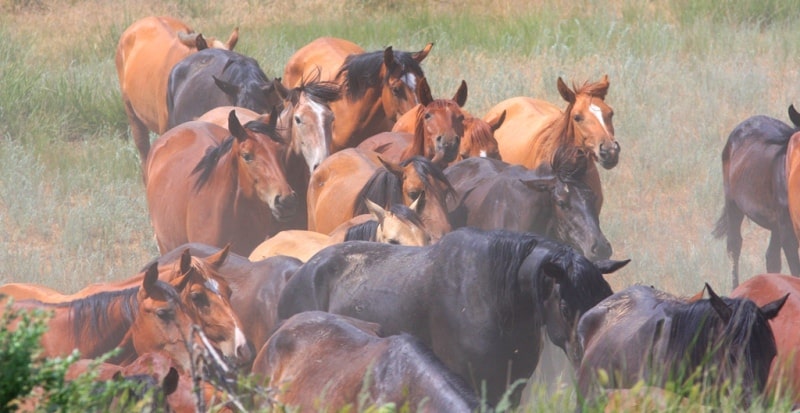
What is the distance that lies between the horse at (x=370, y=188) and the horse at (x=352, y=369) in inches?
80.2

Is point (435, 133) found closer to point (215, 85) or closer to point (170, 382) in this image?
point (215, 85)

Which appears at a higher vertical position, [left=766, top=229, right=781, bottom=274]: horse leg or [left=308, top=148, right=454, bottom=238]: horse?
[left=308, top=148, right=454, bottom=238]: horse

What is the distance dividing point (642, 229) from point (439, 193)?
3869 millimetres

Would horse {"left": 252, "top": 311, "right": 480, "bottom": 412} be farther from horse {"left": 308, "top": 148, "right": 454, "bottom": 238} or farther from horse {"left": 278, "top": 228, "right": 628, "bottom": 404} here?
horse {"left": 308, "top": 148, "right": 454, "bottom": 238}

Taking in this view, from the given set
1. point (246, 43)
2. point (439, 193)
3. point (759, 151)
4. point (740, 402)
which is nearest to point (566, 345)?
point (740, 402)

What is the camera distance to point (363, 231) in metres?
7.67

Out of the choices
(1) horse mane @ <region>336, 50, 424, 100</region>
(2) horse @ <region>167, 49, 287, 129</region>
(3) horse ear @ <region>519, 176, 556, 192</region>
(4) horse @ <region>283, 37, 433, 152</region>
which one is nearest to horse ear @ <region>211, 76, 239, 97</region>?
(2) horse @ <region>167, 49, 287, 129</region>

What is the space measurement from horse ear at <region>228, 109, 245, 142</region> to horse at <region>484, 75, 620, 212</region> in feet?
6.83

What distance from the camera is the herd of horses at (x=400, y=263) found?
16.4 feet

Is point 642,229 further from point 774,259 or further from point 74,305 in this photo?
point 74,305

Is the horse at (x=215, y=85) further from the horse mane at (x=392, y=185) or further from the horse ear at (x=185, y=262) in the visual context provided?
the horse ear at (x=185, y=262)

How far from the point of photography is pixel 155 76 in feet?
44.1

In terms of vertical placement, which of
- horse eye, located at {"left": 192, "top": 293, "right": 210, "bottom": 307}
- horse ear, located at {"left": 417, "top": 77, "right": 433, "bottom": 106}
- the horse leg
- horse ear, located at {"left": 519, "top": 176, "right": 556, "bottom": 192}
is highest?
horse eye, located at {"left": 192, "top": 293, "right": 210, "bottom": 307}

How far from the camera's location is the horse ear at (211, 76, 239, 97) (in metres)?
10.9
